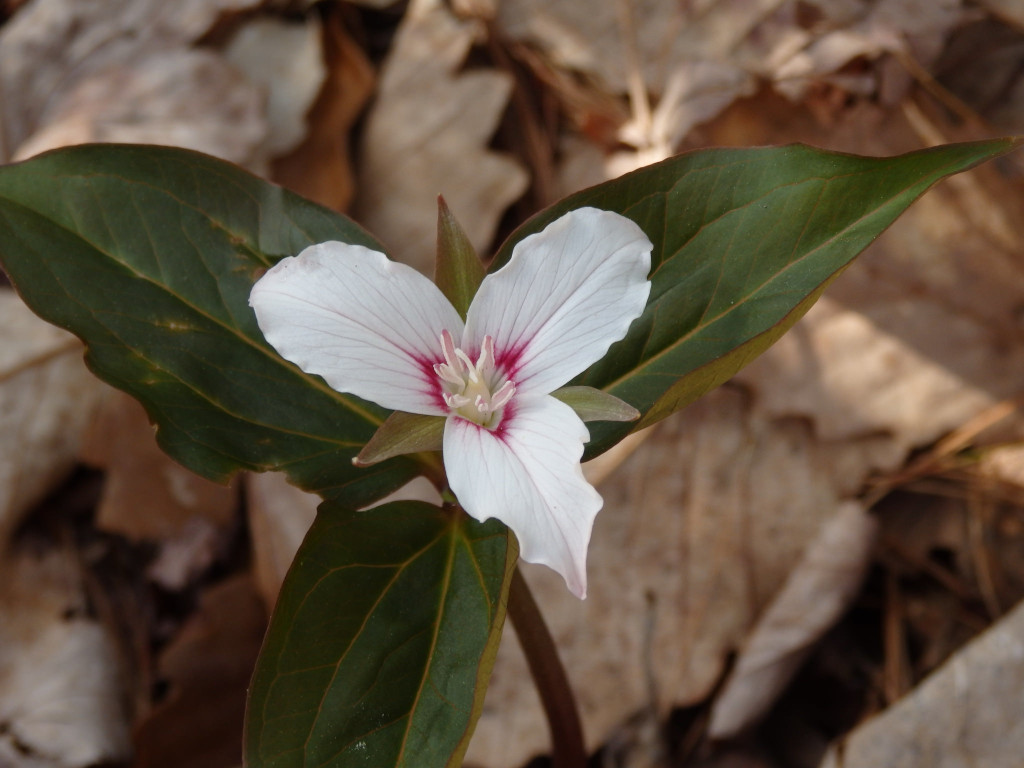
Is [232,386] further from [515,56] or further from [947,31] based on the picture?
[947,31]

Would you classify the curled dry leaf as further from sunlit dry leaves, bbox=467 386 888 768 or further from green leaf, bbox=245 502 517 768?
green leaf, bbox=245 502 517 768

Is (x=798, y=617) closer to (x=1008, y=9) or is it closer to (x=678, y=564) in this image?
(x=678, y=564)

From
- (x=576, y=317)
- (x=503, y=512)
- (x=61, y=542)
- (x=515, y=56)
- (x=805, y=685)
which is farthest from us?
(x=515, y=56)

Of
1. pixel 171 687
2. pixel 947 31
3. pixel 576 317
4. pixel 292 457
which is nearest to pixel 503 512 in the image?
pixel 576 317

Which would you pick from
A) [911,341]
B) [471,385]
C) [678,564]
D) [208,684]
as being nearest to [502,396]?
[471,385]

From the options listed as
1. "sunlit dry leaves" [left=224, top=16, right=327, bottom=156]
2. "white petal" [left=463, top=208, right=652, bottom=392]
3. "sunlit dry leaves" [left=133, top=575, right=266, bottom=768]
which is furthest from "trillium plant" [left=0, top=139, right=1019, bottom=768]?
"sunlit dry leaves" [left=224, top=16, right=327, bottom=156]
